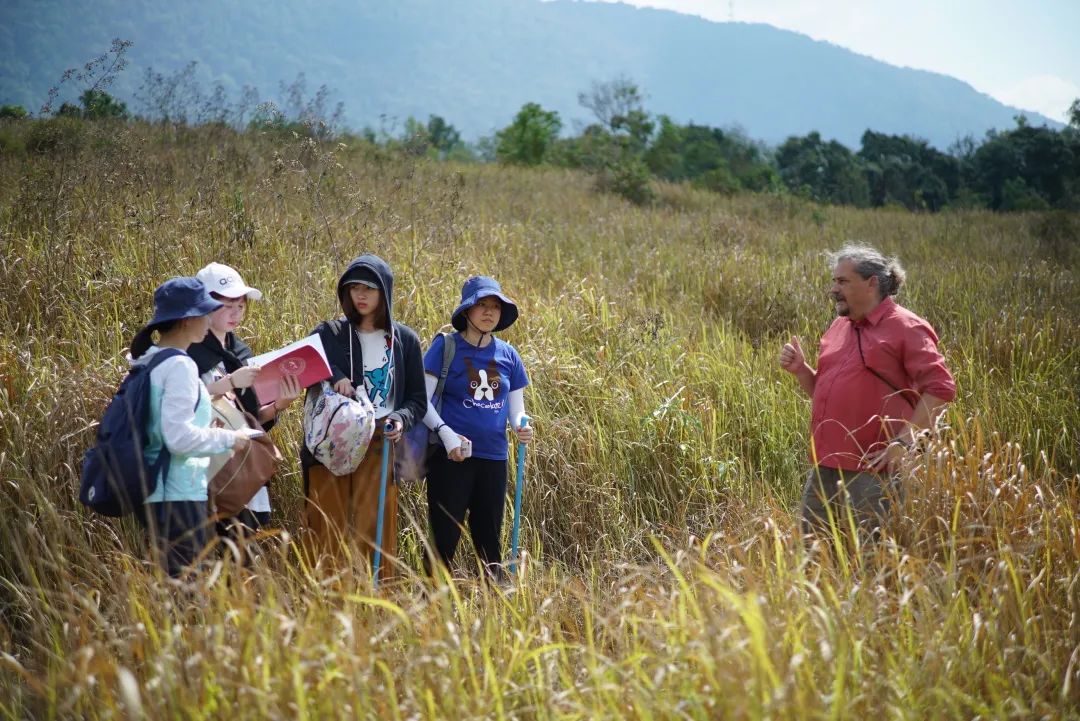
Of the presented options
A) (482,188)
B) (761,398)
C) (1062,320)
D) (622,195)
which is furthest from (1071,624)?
(622,195)

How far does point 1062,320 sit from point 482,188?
8.13 meters

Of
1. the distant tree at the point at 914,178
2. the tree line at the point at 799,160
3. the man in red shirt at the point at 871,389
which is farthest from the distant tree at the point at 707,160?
the man in red shirt at the point at 871,389

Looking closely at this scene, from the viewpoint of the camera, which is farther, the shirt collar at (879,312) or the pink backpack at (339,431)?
the shirt collar at (879,312)

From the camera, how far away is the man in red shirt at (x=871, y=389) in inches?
147

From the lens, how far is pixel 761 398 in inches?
225

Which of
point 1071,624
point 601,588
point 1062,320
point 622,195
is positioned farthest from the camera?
point 622,195

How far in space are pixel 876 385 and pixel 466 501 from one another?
2.06 metres

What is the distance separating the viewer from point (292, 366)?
11.9ft

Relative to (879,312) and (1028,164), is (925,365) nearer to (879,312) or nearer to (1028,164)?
(879,312)

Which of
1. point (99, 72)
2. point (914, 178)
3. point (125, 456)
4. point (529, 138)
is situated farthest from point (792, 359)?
point (914, 178)

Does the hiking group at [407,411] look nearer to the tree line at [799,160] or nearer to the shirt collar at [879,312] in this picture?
the shirt collar at [879,312]

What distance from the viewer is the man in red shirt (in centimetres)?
372

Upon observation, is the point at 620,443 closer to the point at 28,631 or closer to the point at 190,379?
the point at 190,379

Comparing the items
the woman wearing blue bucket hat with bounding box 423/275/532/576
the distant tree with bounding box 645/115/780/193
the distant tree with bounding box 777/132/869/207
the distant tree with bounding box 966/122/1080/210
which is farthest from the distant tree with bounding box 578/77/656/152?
the woman wearing blue bucket hat with bounding box 423/275/532/576
